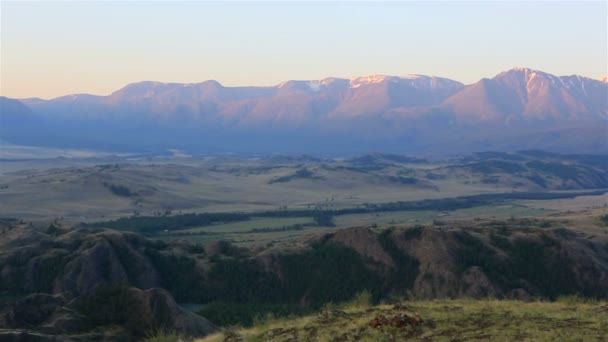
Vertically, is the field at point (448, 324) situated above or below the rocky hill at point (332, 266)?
above

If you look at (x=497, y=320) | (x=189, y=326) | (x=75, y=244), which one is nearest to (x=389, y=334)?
(x=497, y=320)

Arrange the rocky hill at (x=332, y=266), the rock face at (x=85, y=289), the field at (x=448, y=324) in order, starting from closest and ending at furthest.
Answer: the field at (x=448, y=324), the rock face at (x=85, y=289), the rocky hill at (x=332, y=266)

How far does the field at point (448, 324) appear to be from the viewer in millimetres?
27641

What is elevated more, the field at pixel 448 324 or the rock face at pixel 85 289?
the field at pixel 448 324

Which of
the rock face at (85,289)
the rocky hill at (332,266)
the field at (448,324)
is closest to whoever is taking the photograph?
the field at (448,324)

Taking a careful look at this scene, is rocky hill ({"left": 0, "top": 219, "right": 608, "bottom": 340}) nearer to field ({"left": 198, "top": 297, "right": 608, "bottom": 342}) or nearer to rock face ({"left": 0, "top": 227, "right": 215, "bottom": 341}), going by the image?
rock face ({"left": 0, "top": 227, "right": 215, "bottom": 341})

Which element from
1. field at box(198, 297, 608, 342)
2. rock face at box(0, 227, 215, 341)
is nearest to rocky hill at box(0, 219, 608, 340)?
rock face at box(0, 227, 215, 341)

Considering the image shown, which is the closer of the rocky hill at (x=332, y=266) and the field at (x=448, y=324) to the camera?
the field at (x=448, y=324)

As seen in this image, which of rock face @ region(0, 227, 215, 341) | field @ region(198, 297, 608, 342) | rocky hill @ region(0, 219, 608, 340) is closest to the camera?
field @ region(198, 297, 608, 342)

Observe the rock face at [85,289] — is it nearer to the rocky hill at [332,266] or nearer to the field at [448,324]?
the rocky hill at [332,266]

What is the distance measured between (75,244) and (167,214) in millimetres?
79509

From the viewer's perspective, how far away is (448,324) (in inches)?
Answer: 1152

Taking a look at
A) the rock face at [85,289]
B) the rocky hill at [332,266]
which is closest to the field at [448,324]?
the rock face at [85,289]

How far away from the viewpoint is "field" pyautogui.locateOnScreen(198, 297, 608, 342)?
2764 centimetres
